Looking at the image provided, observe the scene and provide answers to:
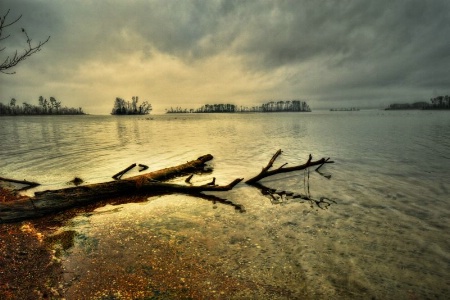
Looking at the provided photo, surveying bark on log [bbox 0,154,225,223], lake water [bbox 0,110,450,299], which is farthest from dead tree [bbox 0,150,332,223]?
lake water [bbox 0,110,450,299]

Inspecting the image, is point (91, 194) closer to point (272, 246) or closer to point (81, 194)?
point (81, 194)

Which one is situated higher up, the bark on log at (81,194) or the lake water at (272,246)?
the bark on log at (81,194)

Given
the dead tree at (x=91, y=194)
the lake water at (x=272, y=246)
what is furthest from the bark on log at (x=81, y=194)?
the lake water at (x=272, y=246)

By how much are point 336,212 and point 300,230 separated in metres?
2.22

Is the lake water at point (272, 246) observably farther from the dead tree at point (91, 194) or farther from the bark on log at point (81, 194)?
the bark on log at point (81, 194)

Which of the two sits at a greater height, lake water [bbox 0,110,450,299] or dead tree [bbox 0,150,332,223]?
dead tree [bbox 0,150,332,223]

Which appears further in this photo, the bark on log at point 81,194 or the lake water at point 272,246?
the bark on log at point 81,194

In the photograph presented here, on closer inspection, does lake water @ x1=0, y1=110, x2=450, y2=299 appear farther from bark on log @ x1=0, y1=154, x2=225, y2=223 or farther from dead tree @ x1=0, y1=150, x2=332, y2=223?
bark on log @ x1=0, y1=154, x2=225, y2=223

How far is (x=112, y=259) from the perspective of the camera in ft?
17.7

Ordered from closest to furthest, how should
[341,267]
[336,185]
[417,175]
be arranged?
[341,267] → [336,185] → [417,175]

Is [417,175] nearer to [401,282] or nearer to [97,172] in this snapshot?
[401,282]

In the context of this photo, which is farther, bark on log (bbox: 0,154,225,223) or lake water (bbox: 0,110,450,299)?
bark on log (bbox: 0,154,225,223)

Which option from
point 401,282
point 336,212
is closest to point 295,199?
point 336,212

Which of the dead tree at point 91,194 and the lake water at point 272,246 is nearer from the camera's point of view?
the lake water at point 272,246
